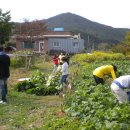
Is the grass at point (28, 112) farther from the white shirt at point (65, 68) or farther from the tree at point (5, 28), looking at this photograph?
the tree at point (5, 28)

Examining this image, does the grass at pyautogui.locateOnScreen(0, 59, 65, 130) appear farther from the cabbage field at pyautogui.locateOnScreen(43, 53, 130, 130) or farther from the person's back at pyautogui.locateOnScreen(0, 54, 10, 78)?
the person's back at pyautogui.locateOnScreen(0, 54, 10, 78)

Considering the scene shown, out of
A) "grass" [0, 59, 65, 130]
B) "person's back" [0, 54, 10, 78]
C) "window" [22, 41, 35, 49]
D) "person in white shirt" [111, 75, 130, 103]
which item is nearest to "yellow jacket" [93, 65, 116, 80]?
"grass" [0, 59, 65, 130]

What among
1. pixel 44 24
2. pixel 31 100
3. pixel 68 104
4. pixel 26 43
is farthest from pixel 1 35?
pixel 68 104

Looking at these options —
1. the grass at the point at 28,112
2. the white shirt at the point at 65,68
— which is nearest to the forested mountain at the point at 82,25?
the white shirt at the point at 65,68

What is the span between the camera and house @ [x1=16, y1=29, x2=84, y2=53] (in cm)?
6438

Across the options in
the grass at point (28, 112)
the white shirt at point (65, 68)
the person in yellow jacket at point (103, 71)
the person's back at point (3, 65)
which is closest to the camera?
the grass at point (28, 112)

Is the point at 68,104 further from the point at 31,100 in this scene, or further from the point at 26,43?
the point at 26,43

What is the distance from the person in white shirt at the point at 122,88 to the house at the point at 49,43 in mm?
54063

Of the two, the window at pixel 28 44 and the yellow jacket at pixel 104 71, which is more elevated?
the yellow jacket at pixel 104 71

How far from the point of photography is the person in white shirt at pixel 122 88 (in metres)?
8.88

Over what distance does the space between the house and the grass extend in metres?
49.2

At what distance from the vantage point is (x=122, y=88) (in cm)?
894

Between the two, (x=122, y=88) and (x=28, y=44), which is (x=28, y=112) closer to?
(x=122, y=88)

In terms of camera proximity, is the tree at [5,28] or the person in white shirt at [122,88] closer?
the person in white shirt at [122,88]
